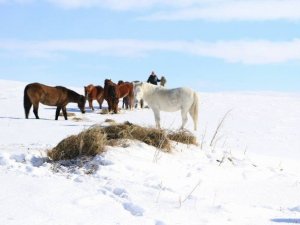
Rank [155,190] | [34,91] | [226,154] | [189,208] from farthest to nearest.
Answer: [34,91]
[226,154]
[155,190]
[189,208]

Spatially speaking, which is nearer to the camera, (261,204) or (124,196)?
(124,196)

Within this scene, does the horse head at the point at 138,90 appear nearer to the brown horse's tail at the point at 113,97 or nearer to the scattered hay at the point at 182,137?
the scattered hay at the point at 182,137

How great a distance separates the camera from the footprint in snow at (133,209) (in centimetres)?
501

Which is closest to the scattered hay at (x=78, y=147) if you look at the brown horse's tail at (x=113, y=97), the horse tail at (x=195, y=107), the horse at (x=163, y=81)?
the horse tail at (x=195, y=107)

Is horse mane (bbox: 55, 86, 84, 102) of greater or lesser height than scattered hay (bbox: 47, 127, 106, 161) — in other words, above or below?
above

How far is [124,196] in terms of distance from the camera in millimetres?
5574

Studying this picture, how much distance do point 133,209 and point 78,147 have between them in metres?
2.46

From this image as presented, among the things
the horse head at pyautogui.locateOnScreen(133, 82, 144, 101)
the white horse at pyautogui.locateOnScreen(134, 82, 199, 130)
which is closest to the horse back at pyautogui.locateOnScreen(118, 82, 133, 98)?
the white horse at pyautogui.locateOnScreen(134, 82, 199, 130)

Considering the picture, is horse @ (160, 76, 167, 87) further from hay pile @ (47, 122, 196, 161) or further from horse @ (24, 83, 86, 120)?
hay pile @ (47, 122, 196, 161)

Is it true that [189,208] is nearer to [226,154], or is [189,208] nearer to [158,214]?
[158,214]

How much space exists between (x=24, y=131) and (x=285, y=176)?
6410mm

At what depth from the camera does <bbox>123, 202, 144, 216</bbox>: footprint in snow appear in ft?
16.4

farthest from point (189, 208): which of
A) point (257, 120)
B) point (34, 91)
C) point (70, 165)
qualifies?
point (257, 120)

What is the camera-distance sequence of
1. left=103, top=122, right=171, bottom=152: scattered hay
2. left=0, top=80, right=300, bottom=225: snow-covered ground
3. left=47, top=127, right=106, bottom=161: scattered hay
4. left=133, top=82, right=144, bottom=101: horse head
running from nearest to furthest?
left=0, top=80, right=300, bottom=225: snow-covered ground
left=47, top=127, right=106, bottom=161: scattered hay
left=103, top=122, right=171, bottom=152: scattered hay
left=133, top=82, right=144, bottom=101: horse head
